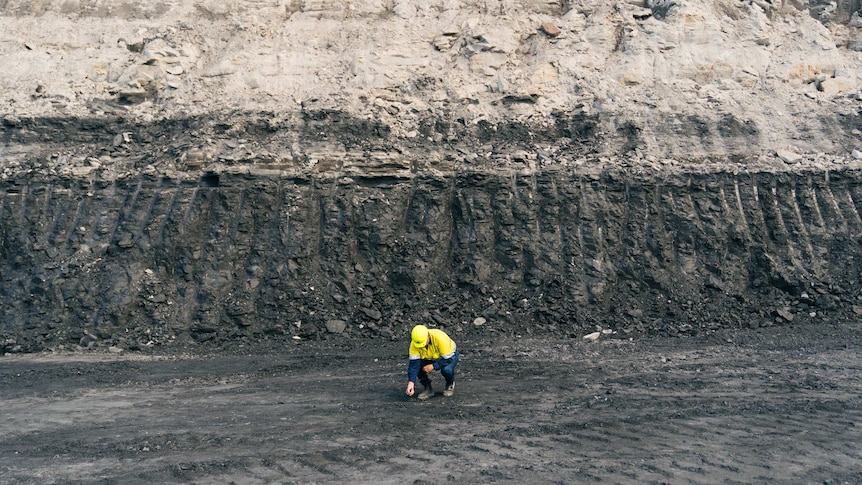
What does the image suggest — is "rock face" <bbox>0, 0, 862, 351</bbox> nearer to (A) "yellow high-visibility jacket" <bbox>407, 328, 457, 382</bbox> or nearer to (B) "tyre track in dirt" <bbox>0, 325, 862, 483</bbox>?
(B) "tyre track in dirt" <bbox>0, 325, 862, 483</bbox>

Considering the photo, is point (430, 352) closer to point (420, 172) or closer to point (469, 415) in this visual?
point (469, 415)

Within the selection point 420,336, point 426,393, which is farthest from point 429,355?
point 426,393

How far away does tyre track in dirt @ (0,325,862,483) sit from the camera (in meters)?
7.05

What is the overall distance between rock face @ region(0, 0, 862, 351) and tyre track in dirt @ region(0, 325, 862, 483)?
106 cm

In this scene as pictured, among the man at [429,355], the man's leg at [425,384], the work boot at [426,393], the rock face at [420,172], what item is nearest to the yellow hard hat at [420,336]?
the man at [429,355]

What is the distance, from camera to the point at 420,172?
13523mm

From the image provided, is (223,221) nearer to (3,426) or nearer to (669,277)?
(3,426)

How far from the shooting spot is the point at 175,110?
14.8m

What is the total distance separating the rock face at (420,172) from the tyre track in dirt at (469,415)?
3.48 feet

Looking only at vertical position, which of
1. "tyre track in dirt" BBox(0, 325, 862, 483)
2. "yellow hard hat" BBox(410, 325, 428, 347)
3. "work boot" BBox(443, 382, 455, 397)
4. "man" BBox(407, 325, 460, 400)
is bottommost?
"tyre track in dirt" BBox(0, 325, 862, 483)

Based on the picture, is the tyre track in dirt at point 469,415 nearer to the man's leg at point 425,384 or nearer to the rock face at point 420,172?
the man's leg at point 425,384

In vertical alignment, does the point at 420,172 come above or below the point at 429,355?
above

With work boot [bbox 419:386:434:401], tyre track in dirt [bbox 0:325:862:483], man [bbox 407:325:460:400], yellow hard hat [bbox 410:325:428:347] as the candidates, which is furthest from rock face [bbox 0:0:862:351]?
yellow hard hat [bbox 410:325:428:347]

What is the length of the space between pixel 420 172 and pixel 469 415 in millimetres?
6103
